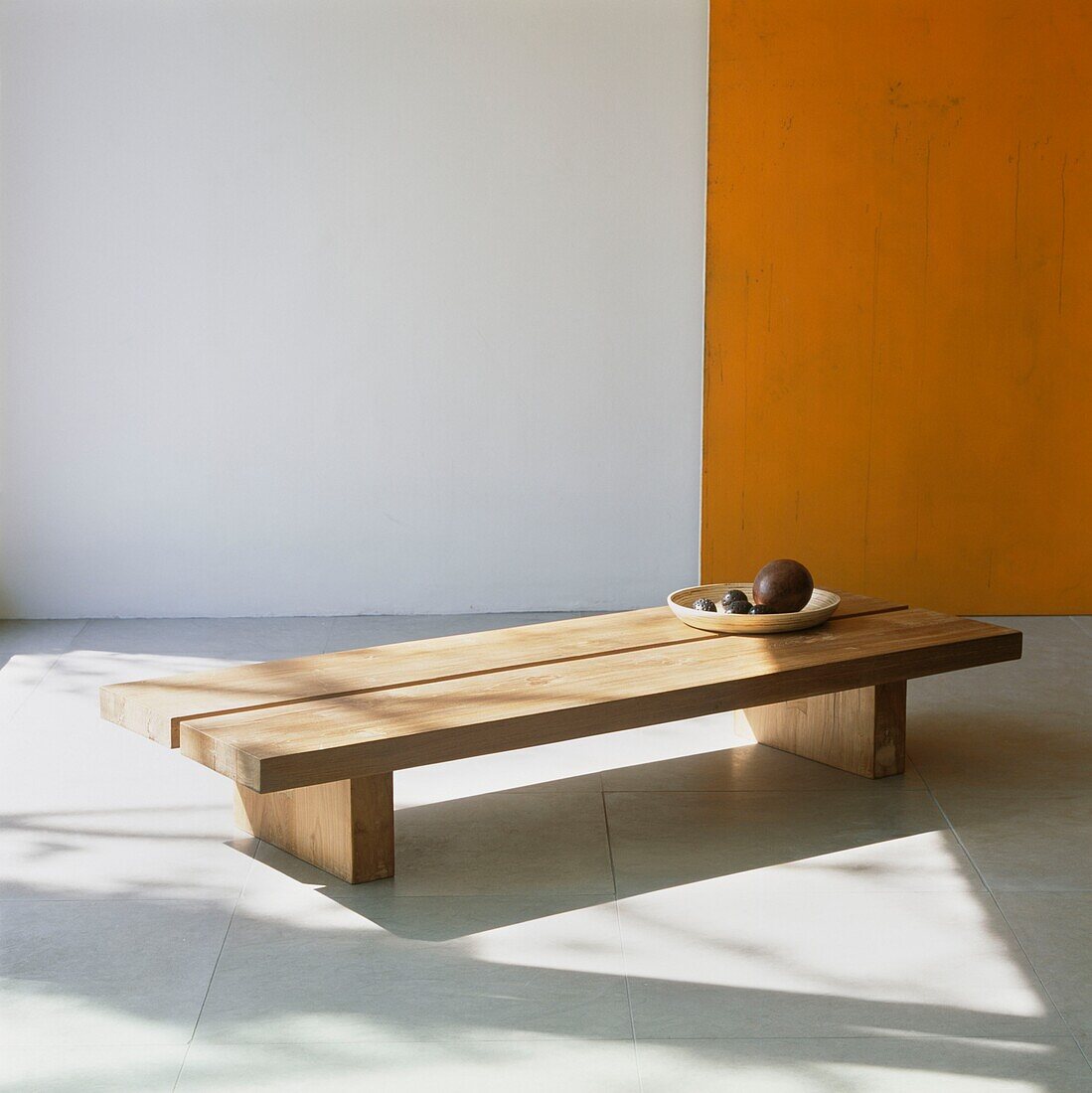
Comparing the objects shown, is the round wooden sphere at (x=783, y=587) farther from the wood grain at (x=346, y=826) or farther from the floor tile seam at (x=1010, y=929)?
the wood grain at (x=346, y=826)

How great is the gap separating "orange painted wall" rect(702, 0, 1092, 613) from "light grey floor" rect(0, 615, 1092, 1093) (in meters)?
1.59

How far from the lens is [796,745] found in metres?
3.71

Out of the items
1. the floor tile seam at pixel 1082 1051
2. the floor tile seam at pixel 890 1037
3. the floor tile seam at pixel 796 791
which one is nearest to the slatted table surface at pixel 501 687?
the floor tile seam at pixel 796 791

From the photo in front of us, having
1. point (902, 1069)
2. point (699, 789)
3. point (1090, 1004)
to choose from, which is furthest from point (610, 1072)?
point (699, 789)

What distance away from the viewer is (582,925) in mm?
2678

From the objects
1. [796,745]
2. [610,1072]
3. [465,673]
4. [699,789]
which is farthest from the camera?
[796,745]

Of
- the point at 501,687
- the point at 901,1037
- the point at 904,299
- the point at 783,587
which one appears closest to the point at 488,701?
the point at 501,687

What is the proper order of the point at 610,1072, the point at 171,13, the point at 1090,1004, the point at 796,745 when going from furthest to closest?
1. the point at 171,13
2. the point at 796,745
3. the point at 1090,1004
4. the point at 610,1072

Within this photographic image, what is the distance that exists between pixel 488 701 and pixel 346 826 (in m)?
0.37

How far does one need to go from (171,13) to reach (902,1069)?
14.6ft

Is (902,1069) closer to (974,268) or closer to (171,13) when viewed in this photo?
(974,268)

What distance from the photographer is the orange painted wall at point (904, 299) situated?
5.25 m

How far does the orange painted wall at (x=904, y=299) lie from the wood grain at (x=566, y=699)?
186cm

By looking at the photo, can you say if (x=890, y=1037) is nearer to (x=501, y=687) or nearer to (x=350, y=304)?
(x=501, y=687)
